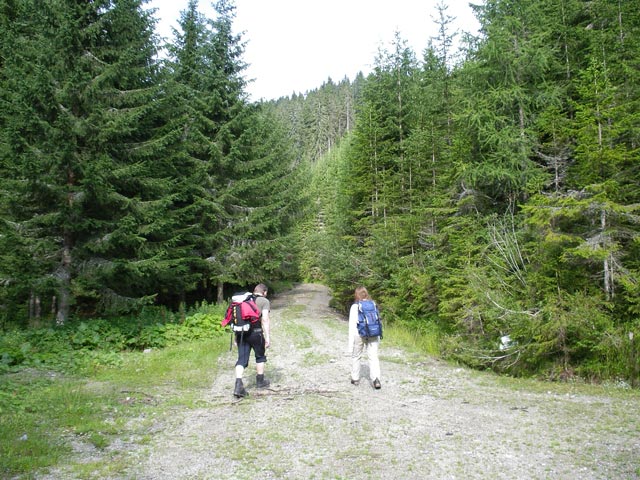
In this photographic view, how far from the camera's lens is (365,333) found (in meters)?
7.92

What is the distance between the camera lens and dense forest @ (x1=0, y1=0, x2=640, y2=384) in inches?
341

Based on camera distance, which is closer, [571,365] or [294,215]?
[571,365]

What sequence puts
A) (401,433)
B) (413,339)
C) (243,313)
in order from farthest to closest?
1. (413,339)
2. (243,313)
3. (401,433)

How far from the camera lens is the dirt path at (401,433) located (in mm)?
4508

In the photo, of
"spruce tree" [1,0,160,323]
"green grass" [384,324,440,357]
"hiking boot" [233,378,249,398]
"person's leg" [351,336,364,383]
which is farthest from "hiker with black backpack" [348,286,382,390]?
"spruce tree" [1,0,160,323]

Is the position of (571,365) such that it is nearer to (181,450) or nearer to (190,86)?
(181,450)

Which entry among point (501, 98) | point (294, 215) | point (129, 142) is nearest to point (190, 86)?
point (129, 142)

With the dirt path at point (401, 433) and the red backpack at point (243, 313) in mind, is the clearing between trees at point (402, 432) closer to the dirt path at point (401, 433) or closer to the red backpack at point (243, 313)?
the dirt path at point (401, 433)

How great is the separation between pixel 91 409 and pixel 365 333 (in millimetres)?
4962

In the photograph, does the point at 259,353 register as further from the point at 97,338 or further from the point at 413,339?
the point at 413,339

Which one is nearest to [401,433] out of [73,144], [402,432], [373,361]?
[402,432]

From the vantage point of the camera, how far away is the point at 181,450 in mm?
5148

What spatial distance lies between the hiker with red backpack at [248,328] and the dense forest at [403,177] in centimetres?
542

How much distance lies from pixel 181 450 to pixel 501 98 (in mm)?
10897
